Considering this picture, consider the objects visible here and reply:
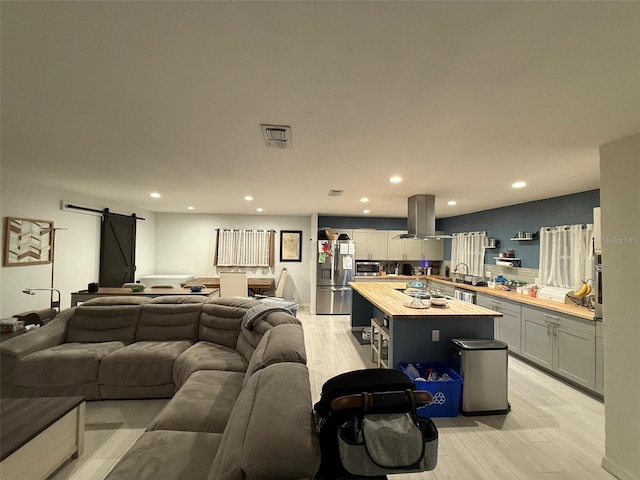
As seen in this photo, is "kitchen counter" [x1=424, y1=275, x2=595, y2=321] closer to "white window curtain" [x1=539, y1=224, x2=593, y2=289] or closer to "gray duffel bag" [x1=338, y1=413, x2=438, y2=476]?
"white window curtain" [x1=539, y1=224, x2=593, y2=289]

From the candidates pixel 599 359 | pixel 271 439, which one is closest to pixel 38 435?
pixel 271 439

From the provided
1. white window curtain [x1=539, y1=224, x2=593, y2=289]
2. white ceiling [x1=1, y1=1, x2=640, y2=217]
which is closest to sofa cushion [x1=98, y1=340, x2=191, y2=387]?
white ceiling [x1=1, y1=1, x2=640, y2=217]

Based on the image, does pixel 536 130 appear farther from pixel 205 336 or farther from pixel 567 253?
pixel 205 336

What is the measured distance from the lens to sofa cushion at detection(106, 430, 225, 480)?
1.36 m

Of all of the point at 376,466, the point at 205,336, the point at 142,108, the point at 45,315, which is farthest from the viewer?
the point at 45,315

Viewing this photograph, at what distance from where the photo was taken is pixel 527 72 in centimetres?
120

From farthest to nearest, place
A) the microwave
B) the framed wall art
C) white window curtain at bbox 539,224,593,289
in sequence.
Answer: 1. the framed wall art
2. the microwave
3. white window curtain at bbox 539,224,593,289

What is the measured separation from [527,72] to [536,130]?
78 cm

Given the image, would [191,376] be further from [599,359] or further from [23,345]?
[599,359]

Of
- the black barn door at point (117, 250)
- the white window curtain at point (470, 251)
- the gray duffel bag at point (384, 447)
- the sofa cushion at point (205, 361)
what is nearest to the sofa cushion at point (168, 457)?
the gray duffel bag at point (384, 447)

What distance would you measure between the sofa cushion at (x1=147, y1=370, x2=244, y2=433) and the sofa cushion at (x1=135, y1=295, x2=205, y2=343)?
100 cm

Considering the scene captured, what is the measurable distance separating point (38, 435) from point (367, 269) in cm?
590

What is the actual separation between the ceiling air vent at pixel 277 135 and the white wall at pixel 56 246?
12.5ft

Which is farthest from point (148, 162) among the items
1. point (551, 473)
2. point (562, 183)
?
point (562, 183)
